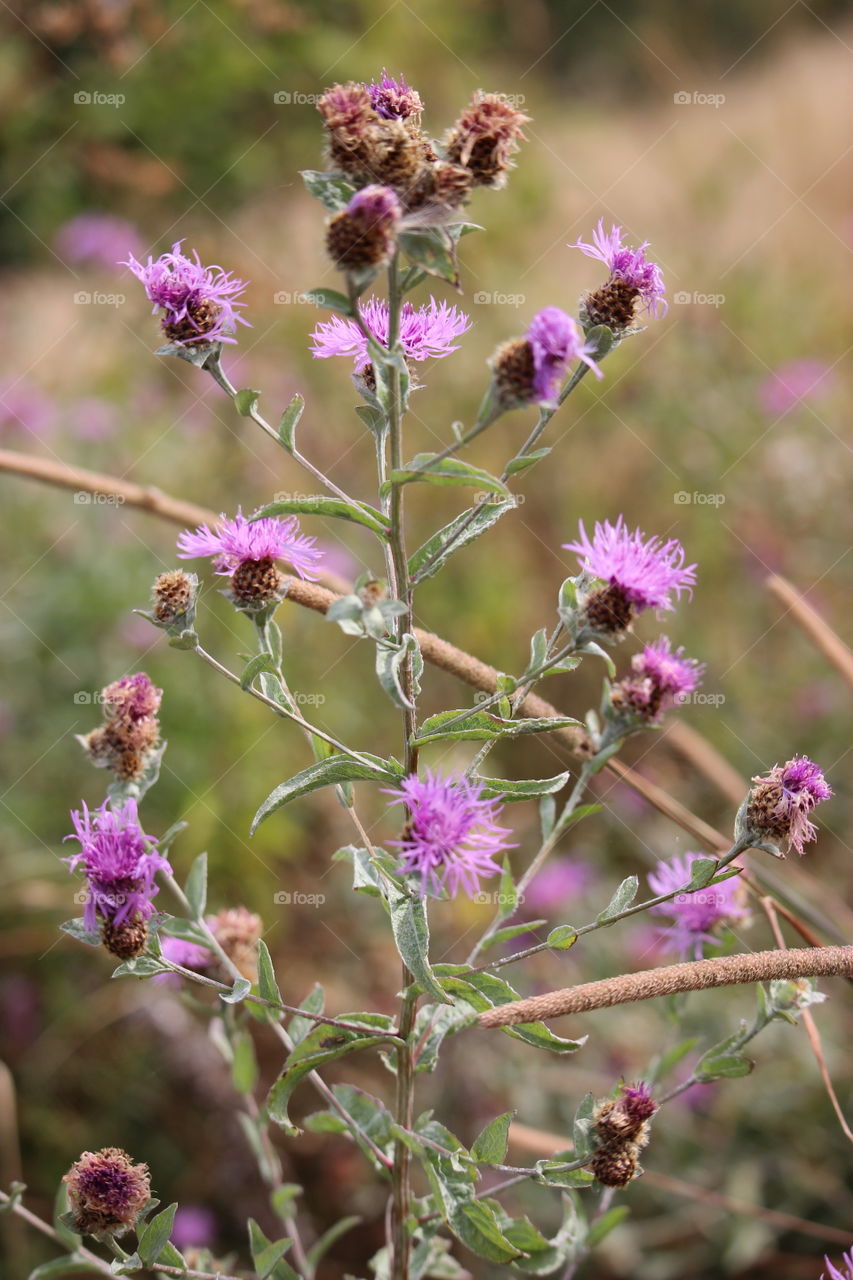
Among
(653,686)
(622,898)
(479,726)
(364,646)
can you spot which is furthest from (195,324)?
(364,646)

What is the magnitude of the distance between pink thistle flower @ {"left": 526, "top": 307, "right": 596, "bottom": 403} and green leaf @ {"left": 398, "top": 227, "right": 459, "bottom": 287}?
0.08m

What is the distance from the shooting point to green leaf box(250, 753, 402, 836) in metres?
0.95

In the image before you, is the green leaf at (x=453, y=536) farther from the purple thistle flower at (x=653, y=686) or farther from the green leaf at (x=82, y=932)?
the green leaf at (x=82, y=932)

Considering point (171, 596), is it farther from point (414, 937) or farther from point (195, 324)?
point (414, 937)

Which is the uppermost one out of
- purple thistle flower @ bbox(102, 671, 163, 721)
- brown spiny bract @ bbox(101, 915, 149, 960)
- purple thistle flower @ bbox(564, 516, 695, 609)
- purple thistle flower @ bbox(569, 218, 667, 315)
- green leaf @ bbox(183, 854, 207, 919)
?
purple thistle flower @ bbox(569, 218, 667, 315)

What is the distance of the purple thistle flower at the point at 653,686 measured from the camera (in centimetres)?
109

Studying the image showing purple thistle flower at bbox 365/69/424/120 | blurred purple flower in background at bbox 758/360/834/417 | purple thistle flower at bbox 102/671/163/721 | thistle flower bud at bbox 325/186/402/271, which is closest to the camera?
thistle flower bud at bbox 325/186/402/271

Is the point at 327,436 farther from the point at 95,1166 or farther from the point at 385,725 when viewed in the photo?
the point at 95,1166

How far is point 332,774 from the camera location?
97 centimetres

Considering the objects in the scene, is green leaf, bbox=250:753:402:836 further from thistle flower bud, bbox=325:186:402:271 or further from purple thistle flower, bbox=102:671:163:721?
thistle flower bud, bbox=325:186:402:271

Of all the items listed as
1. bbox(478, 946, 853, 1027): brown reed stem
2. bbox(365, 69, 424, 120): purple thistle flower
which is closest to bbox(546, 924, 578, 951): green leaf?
bbox(478, 946, 853, 1027): brown reed stem

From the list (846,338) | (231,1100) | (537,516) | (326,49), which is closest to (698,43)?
(326,49)

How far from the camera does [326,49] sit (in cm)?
718

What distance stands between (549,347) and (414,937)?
0.51 meters
